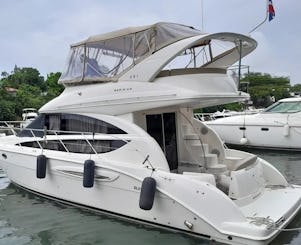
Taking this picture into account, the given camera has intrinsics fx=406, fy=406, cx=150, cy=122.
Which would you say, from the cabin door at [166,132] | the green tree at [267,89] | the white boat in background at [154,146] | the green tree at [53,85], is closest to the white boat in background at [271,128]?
the white boat in background at [154,146]

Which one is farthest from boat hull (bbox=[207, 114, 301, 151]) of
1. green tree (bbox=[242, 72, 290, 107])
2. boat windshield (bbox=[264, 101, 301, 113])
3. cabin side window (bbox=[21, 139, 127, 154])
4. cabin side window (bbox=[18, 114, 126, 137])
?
green tree (bbox=[242, 72, 290, 107])

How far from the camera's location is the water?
6.07m

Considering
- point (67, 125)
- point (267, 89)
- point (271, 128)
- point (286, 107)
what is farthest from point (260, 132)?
point (267, 89)

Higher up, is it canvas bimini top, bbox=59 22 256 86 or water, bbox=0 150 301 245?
canvas bimini top, bbox=59 22 256 86

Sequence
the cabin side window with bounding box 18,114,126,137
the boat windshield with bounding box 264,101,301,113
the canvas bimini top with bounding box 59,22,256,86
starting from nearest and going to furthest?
the canvas bimini top with bounding box 59,22,256,86, the cabin side window with bounding box 18,114,126,137, the boat windshield with bounding box 264,101,301,113

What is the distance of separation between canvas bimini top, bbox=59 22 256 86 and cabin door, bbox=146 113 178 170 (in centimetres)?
110

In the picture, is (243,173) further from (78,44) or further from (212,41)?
(78,44)

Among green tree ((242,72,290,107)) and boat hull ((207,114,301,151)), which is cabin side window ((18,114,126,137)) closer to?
boat hull ((207,114,301,151))

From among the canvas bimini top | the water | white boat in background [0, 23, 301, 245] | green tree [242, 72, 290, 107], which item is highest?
green tree [242, 72, 290, 107]

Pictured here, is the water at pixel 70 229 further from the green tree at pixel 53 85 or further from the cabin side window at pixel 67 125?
the green tree at pixel 53 85

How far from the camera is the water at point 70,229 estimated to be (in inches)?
239

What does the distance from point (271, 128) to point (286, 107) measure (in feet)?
3.46

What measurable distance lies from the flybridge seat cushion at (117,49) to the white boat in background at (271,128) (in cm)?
914

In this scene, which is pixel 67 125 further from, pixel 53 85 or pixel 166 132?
pixel 53 85
